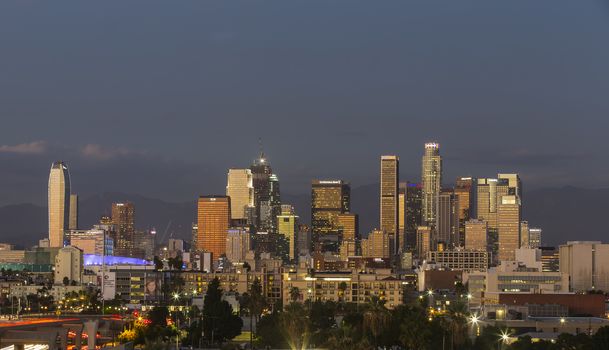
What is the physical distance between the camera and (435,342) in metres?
94.6

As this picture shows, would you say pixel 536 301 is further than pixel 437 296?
No

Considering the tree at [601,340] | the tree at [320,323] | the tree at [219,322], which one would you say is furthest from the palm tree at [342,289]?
the tree at [601,340]

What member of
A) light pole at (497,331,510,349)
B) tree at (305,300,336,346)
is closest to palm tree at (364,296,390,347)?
tree at (305,300,336,346)

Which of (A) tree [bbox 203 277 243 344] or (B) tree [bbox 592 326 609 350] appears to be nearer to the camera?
(B) tree [bbox 592 326 609 350]

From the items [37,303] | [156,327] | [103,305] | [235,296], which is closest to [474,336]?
[156,327]

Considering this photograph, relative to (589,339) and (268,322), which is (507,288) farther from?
(589,339)

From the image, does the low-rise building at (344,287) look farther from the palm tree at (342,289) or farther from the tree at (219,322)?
the tree at (219,322)

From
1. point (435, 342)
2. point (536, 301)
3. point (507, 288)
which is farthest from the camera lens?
point (507, 288)

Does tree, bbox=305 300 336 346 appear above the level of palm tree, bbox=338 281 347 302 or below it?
below

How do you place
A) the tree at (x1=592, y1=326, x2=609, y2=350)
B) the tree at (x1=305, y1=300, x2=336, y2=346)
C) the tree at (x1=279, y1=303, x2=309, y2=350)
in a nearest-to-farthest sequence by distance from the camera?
the tree at (x1=592, y1=326, x2=609, y2=350) < the tree at (x1=279, y1=303, x2=309, y2=350) < the tree at (x1=305, y1=300, x2=336, y2=346)

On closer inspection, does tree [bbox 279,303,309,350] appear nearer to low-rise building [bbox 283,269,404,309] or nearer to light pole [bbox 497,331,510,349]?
light pole [bbox 497,331,510,349]

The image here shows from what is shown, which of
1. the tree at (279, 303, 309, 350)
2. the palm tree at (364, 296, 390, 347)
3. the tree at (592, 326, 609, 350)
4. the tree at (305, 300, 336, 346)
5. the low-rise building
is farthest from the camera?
the low-rise building

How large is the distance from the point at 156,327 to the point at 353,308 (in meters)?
46.9

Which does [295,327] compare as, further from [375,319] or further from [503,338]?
[503,338]
